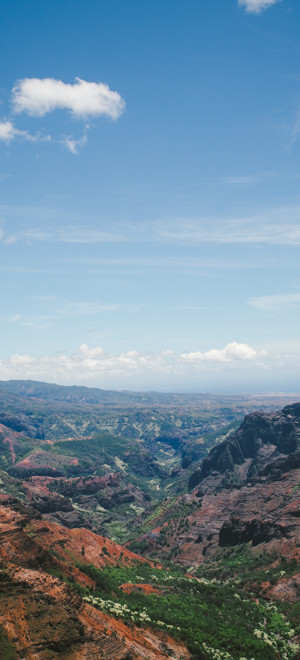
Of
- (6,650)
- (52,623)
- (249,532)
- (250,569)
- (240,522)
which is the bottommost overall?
(250,569)

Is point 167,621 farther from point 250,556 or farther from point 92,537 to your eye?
point 250,556

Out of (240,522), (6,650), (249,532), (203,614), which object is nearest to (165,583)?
(203,614)

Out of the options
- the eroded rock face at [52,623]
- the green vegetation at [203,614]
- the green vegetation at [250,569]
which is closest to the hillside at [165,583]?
the eroded rock face at [52,623]

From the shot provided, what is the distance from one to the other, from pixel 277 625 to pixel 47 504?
127412 mm

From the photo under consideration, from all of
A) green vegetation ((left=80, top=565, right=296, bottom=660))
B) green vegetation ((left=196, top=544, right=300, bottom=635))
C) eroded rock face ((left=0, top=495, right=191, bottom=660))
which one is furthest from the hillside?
green vegetation ((left=196, top=544, right=300, bottom=635))

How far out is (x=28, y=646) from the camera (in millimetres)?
37438

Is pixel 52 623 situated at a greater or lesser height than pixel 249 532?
greater

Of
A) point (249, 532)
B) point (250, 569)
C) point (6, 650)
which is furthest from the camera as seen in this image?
point (249, 532)

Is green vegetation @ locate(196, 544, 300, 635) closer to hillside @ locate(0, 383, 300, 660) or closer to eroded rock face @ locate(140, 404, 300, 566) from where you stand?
hillside @ locate(0, 383, 300, 660)

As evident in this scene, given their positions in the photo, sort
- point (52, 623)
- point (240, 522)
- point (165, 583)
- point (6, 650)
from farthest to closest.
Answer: point (240, 522), point (165, 583), point (52, 623), point (6, 650)

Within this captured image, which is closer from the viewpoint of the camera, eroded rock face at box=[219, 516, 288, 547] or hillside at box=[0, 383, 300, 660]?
hillside at box=[0, 383, 300, 660]

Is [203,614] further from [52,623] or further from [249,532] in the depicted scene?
[249,532]

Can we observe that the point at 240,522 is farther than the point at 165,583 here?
Yes

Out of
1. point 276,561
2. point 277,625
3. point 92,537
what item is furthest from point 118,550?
point 277,625
